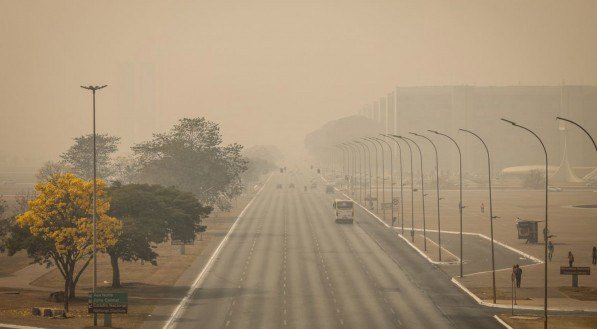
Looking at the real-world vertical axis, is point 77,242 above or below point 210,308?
above

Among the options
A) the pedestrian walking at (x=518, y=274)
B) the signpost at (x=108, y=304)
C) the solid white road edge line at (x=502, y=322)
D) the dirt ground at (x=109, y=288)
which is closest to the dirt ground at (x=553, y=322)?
the solid white road edge line at (x=502, y=322)

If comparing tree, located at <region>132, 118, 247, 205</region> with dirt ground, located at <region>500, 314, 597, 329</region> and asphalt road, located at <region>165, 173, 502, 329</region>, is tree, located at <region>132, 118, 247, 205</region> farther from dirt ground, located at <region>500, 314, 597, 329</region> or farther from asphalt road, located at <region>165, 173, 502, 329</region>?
dirt ground, located at <region>500, 314, 597, 329</region>

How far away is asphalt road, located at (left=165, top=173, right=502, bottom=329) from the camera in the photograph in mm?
62656

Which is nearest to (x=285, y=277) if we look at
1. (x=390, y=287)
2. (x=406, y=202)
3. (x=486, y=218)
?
(x=390, y=287)

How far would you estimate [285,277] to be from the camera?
83875mm

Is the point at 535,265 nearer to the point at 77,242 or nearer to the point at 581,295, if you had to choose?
the point at 581,295

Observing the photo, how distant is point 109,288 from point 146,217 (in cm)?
767

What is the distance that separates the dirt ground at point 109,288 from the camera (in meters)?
62.5

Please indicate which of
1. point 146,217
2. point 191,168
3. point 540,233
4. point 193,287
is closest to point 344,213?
point 191,168

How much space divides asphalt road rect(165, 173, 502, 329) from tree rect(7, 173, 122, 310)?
9.03m

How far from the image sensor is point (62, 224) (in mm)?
70438

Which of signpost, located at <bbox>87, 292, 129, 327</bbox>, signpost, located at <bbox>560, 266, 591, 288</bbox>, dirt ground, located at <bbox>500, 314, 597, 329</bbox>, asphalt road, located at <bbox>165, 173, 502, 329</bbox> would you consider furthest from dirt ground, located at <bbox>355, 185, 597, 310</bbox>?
signpost, located at <bbox>87, 292, 129, 327</bbox>

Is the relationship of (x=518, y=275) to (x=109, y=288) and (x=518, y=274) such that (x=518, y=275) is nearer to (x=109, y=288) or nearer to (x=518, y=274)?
(x=518, y=274)

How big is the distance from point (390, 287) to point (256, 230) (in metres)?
55.5
